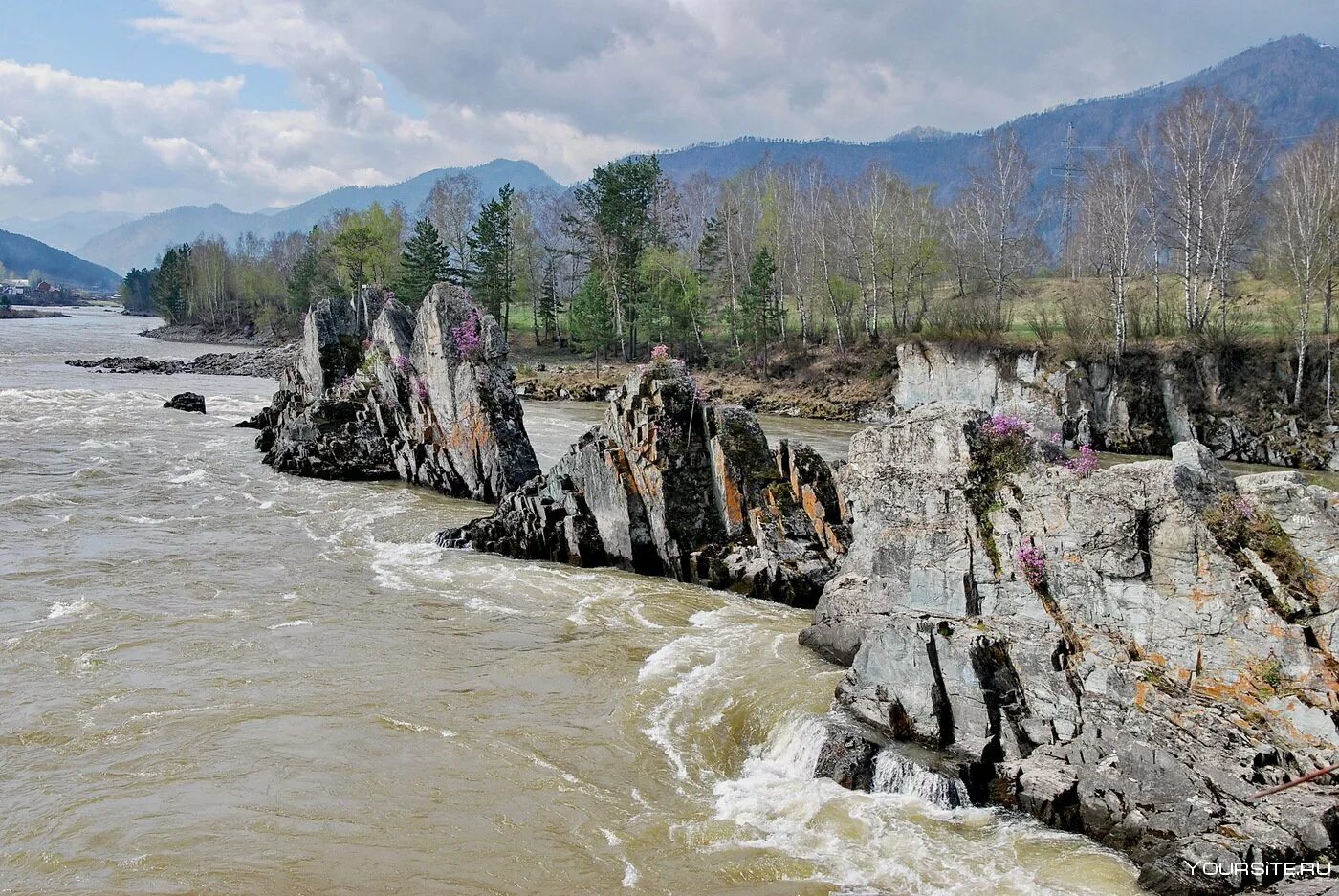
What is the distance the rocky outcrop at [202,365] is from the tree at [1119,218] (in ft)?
186

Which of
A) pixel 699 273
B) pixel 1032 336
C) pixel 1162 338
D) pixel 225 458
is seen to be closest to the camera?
pixel 225 458

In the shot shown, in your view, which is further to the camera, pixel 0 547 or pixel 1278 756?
pixel 0 547

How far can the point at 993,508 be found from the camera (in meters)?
13.3

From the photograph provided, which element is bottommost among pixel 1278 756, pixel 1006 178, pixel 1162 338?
pixel 1278 756

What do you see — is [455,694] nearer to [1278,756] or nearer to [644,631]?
[644,631]

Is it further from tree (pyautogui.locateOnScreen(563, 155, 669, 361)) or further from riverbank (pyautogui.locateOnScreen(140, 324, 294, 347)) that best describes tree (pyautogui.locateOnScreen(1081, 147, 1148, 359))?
riverbank (pyautogui.locateOnScreen(140, 324, 294, 347))

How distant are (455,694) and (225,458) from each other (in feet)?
82.8

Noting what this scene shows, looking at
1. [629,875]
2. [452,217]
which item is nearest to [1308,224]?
[629,875]

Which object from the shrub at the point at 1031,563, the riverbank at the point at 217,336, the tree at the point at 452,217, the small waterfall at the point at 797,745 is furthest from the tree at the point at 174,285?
the shrub at the point at 1031,563

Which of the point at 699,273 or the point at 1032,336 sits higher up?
the point at 699,273

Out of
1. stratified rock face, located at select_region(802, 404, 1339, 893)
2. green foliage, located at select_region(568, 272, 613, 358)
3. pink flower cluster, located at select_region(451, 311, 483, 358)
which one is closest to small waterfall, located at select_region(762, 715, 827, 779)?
stratified rock face, located at select_region(802, 404, 1339, 893)

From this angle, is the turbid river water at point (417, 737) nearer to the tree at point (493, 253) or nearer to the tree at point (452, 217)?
the tree at point (493, 253)

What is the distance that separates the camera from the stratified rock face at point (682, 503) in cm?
2005

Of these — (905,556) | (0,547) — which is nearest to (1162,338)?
(905,556)
